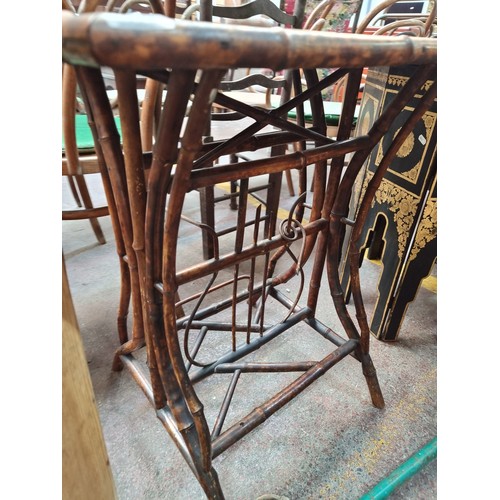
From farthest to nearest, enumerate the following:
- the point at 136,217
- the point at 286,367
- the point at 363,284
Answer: the point at 363,284 < the point at 286,367 < the point at 136,217

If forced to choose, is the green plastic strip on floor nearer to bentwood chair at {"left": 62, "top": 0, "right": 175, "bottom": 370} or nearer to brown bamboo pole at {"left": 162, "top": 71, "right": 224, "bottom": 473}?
brown bamboo pole at {"left": 162, "top": 71, "right": 224, "bottom": 473}

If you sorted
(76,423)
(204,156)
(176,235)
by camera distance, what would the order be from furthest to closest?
(204,156)
(176,235)
(76,423)

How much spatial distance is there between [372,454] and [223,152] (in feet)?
3.16

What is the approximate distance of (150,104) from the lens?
3.57ft

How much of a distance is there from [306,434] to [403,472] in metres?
0.28

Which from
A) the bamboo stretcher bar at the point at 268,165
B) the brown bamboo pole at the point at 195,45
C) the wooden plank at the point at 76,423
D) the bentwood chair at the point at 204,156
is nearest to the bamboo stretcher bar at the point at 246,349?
the bentwood chair at the point at 204,156

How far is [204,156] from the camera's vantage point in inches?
27.2

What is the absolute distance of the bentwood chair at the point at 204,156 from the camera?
1.06 ft

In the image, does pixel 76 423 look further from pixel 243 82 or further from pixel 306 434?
pixel 243 82

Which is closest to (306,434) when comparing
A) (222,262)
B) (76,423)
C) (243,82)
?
(222,262)

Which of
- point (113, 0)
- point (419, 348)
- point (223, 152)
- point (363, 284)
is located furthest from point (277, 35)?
point (363, 284)

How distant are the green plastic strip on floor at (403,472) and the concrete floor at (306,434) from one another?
3cm

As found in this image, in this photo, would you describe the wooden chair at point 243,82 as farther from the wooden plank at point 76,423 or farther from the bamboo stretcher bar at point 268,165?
the wooden plank at point 76,423

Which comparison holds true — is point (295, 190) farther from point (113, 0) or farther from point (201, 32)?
point (201, 32)
